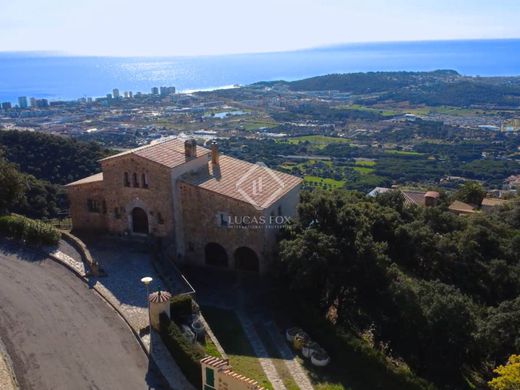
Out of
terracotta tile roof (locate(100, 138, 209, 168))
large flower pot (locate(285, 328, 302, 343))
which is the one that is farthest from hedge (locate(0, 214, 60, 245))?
large flower pot (locate(285, 328, 302, 343))

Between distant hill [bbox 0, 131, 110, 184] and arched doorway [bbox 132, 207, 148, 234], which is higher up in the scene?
arched doorway [bbox 132, 207, 148, 234]

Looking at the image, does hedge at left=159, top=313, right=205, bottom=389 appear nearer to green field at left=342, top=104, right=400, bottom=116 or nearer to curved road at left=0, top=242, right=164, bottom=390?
curved road at left=0, top=242, right=164, bottom=390

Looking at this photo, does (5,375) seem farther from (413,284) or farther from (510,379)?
(413,284)

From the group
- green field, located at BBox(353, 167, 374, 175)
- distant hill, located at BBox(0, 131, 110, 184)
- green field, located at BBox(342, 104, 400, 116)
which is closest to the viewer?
distant hill, located at BBox(0, 131, 110, 184)

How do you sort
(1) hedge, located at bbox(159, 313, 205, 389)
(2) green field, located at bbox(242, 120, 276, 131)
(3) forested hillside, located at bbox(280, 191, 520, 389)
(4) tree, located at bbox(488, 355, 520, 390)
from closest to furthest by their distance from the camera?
1. (4) tree, located at bbox(488, 355, 520, 390)
2. (1) hedge, located at bbox(159, 313, 205, 389)
3. (3) forested hillside, located at bbox(280, 191, 520, 389)
4. (2) green field, located at bbox(242, 120, 276, 131)

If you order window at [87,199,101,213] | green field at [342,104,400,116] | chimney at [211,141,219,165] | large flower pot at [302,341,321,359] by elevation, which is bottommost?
green field at [342,104,400,116]

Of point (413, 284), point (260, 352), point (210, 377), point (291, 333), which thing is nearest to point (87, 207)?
point (260, 352)
